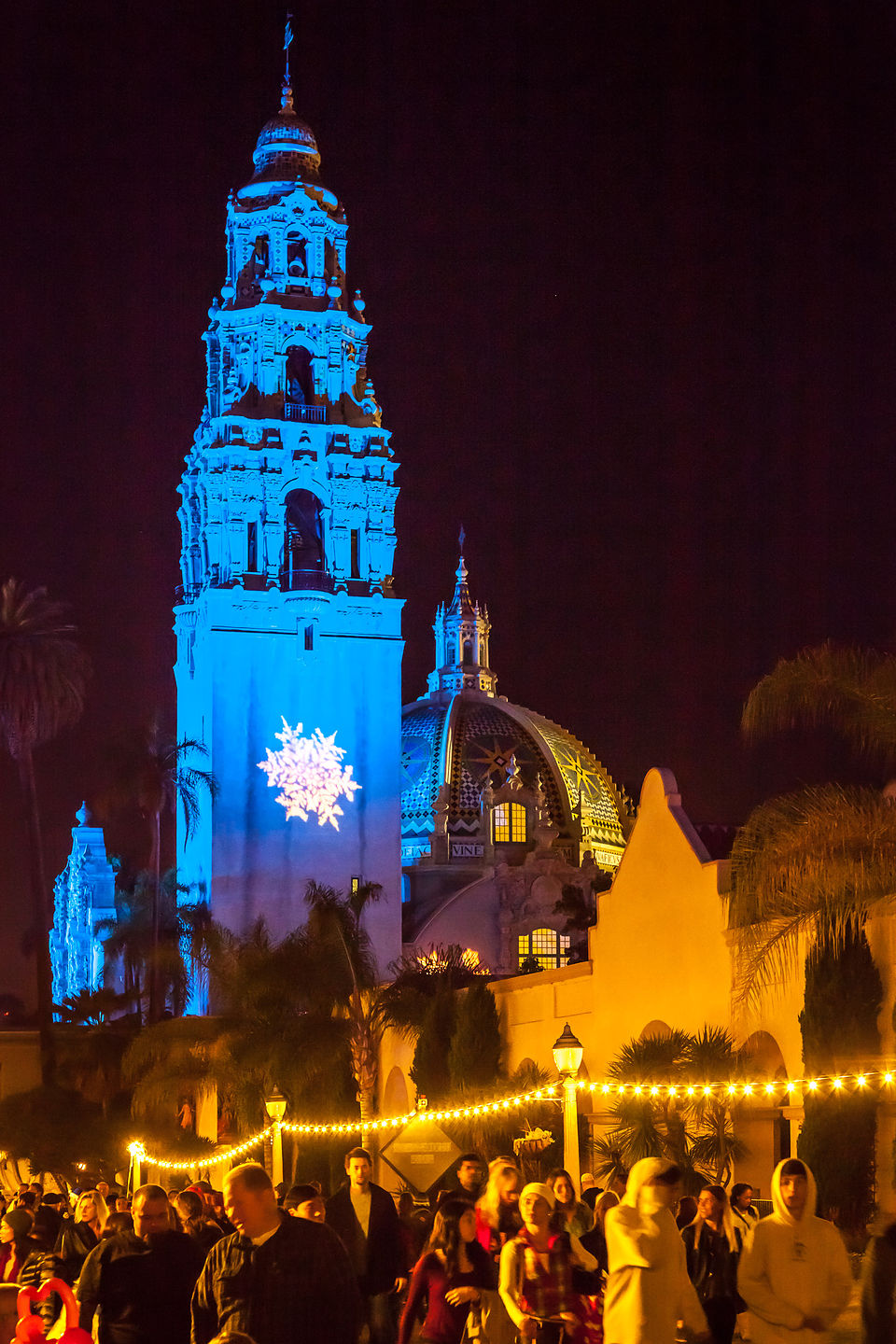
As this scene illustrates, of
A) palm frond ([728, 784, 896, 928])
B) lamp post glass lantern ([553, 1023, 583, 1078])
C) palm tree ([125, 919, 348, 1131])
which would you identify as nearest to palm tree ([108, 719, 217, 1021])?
palm tree ([125, 919, 348, 1131])

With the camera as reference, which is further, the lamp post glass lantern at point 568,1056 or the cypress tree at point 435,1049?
→ the cypress tree at point 435,1049

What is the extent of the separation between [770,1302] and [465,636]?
94.5m

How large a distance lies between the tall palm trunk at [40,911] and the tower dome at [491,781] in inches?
1394

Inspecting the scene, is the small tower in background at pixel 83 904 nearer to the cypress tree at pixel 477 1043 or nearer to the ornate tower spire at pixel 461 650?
the ornate tower spire at pixel 461 650

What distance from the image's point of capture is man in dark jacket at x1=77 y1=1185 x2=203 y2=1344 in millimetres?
9703

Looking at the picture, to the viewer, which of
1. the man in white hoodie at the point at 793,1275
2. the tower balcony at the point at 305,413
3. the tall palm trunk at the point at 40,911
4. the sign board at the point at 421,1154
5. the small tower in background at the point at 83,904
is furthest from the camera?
the small tower in background at the point at 83,904

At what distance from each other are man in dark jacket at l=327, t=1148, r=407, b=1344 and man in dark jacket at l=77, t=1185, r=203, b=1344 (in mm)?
3019

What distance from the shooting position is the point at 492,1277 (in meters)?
11.1

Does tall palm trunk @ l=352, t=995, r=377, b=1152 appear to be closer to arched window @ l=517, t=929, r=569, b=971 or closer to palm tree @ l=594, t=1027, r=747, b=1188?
palm tree @ l=594, t=1027, r=747, b=1188

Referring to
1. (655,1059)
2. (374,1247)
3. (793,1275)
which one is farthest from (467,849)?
(793,1275)

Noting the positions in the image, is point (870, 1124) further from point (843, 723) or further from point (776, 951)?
point (843, 723)

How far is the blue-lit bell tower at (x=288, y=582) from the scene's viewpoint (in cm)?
6619

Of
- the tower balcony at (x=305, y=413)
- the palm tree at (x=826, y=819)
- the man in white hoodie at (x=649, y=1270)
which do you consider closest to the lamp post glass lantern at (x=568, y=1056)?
the palm tree at (x=826, y=819)

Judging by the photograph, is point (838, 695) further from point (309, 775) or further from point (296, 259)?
point (296, 259)
